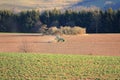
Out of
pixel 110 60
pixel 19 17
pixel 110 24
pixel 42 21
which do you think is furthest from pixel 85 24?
pixel 110 60

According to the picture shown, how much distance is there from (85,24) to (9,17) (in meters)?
23.6

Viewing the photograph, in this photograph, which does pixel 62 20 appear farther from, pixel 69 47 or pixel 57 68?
pixel 57 68

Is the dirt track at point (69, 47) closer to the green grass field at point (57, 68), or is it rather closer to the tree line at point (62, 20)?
the green grass field at point (57, 68)

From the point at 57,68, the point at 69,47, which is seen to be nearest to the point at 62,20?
the point at 69,47

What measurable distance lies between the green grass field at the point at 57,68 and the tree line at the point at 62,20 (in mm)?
62732

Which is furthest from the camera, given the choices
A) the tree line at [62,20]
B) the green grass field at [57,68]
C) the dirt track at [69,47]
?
the tree line at [62,20]

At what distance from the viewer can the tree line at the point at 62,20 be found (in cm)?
8219

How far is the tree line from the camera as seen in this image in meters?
82.2

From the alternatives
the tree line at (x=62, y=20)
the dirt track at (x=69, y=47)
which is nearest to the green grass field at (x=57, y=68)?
the dirt track at (x=69, y=47)

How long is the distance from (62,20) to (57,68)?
246 feet

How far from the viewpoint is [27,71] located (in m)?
16.8

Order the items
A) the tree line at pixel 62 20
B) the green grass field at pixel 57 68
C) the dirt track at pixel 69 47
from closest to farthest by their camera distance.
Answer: the green grass field at pixel 57 68
the dirt track at pixel 69 47
the tree line at pixel 62 20

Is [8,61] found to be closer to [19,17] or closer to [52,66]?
[52,66]

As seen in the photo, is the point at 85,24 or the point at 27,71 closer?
the point at 27,71
